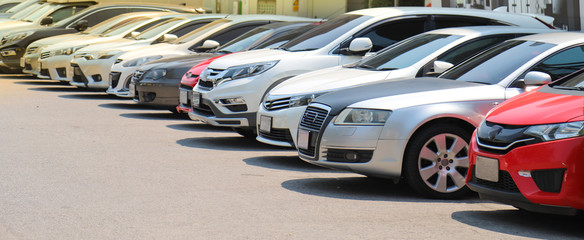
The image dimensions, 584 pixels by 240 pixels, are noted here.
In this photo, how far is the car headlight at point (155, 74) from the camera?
46.4 feet

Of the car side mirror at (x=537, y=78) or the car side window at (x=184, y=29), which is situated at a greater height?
the car side window at (x=184, y=29)

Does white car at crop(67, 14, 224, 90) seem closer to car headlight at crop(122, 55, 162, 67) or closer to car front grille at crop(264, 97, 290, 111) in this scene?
car headlight at crop(122, 55, 162, 67)

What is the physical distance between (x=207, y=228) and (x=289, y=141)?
3.27 meters

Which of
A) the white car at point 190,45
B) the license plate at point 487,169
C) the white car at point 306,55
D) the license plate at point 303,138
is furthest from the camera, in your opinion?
the white car at point 190,45

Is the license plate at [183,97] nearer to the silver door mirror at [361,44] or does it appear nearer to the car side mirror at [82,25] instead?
the silver door mirror at [361,44]

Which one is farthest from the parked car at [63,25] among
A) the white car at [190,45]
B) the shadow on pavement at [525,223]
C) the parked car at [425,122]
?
the shadow on pavement at [525,223]

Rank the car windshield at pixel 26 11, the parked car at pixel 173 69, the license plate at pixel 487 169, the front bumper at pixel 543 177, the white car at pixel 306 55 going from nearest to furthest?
the front bumper at pixel 543 177
the license plate at pixel 487 169
the white car at pixel 306 55
the parked car at pixel 173 69
the car windshield at pixel 26 11

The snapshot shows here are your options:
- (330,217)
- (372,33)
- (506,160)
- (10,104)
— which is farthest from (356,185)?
(10,104)

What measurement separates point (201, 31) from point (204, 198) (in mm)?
9181

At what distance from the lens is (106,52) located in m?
17.6

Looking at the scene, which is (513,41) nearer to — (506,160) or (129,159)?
(506,160)

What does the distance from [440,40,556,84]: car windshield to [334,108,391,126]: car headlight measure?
103 cm

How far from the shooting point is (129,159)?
968 centimetres

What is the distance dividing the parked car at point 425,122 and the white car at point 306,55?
2930 mm
